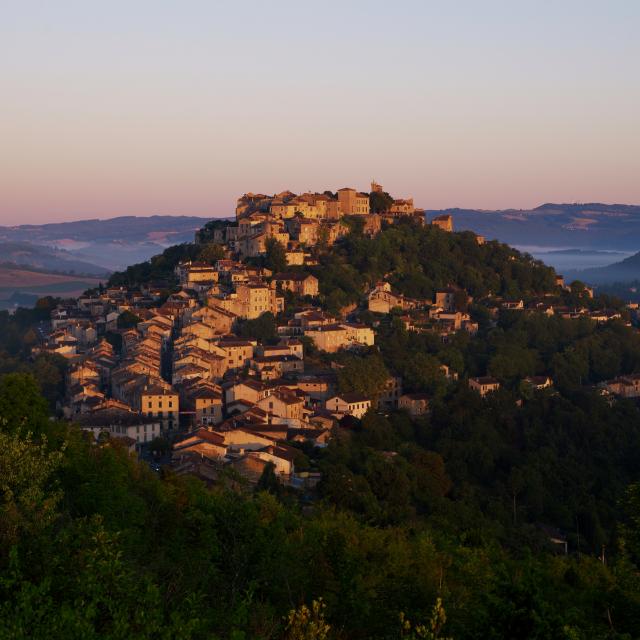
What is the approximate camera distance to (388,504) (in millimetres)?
28578

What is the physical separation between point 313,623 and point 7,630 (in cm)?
289

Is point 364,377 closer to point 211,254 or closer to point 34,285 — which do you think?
point 211,254

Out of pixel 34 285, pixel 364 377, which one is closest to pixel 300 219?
pixel 364 377

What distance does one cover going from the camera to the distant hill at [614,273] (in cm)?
14962

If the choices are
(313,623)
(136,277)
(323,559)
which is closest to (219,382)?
(136,277)

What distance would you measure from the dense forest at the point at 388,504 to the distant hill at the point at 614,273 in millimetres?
88209

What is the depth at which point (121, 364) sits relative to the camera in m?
42.7

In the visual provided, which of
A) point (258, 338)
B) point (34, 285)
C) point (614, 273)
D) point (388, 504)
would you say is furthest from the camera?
point (614, 273)

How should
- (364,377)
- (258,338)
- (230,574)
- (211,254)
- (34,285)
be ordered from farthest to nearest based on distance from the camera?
(34,285)
(211,254)
(258,338)
(364,377)
(230,574)

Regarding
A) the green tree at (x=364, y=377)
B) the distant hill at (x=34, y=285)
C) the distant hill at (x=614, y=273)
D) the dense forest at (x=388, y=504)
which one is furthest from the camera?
the distant hill at (x=614, y=273)

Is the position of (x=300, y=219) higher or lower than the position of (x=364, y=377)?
higher

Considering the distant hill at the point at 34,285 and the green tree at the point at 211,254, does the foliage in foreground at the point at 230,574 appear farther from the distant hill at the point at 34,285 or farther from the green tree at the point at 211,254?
the distant hill at the point at 34,285

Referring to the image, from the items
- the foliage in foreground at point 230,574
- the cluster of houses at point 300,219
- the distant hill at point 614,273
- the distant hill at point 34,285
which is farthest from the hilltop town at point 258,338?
the distant hill at point 614,273

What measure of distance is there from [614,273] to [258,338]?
126 m
